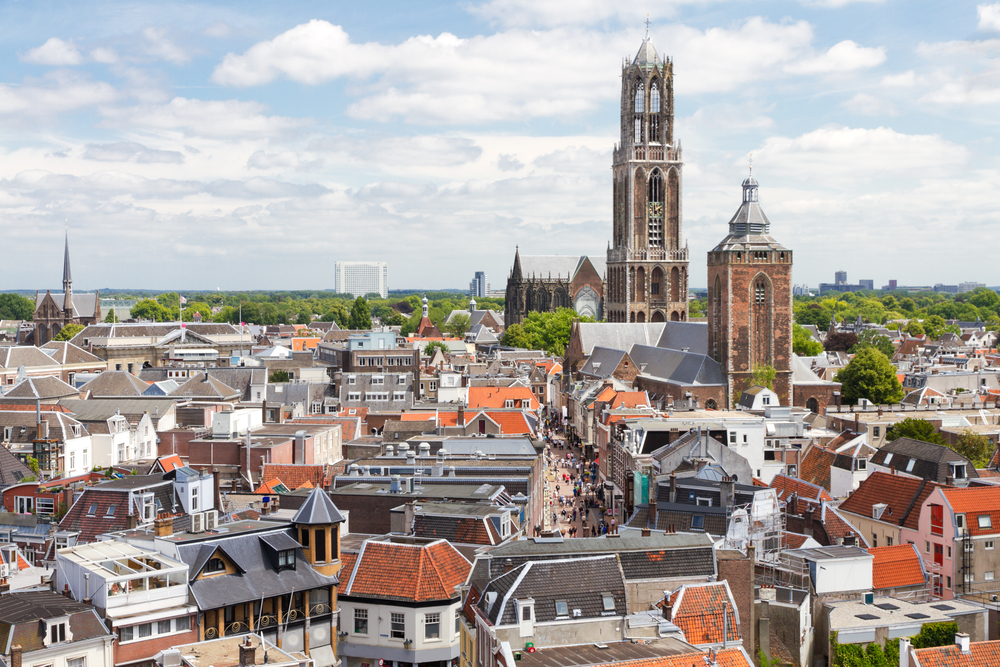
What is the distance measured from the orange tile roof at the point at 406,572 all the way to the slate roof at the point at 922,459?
27138mm

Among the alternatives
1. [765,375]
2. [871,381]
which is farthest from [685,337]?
[871,381]

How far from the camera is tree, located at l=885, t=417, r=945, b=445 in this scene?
6662 centimetres

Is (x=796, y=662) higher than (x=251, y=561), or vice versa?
(x=251, y=561)

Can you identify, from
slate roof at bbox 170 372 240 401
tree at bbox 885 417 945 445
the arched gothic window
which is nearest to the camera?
tree at bbox 885 417 945 445

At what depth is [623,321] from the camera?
14512 centimetres

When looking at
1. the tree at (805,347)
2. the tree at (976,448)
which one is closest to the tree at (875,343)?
the tree at (805,347)

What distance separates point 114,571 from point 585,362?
95.2 metres

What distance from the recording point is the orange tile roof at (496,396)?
91062mm

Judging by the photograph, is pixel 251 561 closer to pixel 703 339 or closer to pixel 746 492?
pixel 746 492

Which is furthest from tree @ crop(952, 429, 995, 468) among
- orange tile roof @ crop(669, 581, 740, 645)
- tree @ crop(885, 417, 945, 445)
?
orange tile roof @ crop(669, 581, 740, 645)

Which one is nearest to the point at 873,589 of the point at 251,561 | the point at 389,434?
the point at 251,561

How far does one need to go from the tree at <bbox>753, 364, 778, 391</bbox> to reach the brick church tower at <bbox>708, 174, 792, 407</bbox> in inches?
14.8

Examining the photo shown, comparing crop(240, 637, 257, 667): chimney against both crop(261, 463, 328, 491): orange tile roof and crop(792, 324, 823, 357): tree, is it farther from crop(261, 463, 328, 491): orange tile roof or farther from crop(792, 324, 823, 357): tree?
crop(792, 324, 823, 357): tree

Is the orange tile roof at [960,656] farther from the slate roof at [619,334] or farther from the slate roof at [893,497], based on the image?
the slate roof at [619,334]
